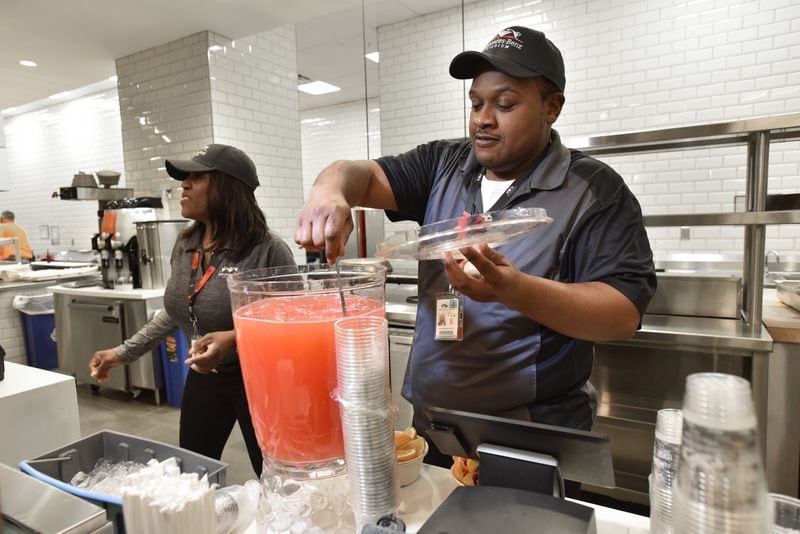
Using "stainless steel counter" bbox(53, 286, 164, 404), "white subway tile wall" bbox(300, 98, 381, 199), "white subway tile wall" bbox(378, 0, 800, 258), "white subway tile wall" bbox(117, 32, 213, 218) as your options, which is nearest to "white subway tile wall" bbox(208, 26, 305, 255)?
"white subway tile wall" bbox(117, 32, 213, 218)

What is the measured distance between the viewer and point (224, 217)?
1.87 metres

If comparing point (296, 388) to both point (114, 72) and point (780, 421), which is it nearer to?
point (780, 421)

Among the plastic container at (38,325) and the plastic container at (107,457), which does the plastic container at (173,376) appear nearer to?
the plastic container at (38,325)

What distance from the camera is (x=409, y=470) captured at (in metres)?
1.00

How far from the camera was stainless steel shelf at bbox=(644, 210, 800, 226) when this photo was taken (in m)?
1.84

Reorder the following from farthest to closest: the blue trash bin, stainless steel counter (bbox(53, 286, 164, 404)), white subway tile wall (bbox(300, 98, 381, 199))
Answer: white subway tile wall (bbox(300, 98, 381, 199)) < the blue trash bin < stainless steel counter (bbox(53, 286, 164, 404))

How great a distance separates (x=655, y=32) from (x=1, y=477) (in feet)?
15.5

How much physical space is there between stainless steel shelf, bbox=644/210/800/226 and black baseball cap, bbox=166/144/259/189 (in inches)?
68.4

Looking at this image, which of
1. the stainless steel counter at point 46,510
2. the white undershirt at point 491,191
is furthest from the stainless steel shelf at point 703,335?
the stainless steel counter at point 46,510

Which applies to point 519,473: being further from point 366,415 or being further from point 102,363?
point 102,363

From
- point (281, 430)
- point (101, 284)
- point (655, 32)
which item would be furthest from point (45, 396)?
point (655, 32)

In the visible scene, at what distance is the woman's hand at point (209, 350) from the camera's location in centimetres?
→ 151

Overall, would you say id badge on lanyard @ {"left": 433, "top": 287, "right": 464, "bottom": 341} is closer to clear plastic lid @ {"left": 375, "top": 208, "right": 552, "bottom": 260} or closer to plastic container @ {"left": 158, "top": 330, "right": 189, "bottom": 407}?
clear plastic lid @ {"left": 375, "top": 208, "right": 552, "bottom": 260}

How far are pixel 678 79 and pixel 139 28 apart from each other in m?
4.57
